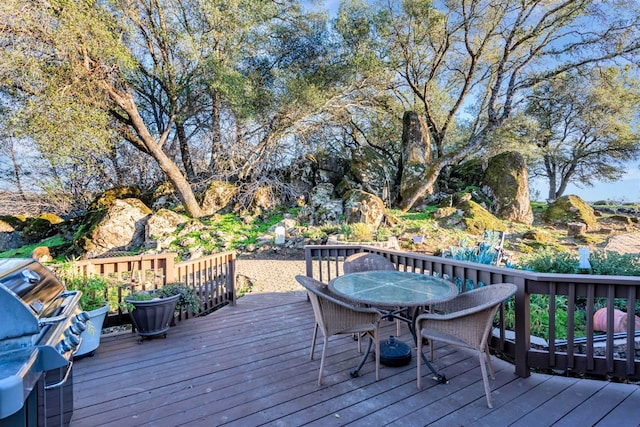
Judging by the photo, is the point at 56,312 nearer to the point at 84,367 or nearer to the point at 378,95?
the point at 84,367

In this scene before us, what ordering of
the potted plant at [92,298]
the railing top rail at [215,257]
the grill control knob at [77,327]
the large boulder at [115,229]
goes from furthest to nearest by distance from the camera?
the large boulder at [115,229] → the railing top rail at [215,257] → the potted plant at [92,298] → the grill control knob at [77,327]

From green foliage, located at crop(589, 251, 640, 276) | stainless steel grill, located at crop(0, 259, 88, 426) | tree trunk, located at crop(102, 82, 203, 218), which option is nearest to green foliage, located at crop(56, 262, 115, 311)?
stainless steel grill, located at crop(0, 259, 88, 426)

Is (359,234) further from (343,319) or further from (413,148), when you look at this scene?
(413,148)

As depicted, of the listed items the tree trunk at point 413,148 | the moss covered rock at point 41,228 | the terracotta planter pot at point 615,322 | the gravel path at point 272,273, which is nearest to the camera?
the terracotta planter pot at point 615,322

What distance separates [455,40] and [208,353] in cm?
1208

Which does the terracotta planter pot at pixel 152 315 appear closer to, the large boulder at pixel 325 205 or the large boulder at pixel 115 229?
the large boulder at pixel 325 205

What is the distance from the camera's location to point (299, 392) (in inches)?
89.5

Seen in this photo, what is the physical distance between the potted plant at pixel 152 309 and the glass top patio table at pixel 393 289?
1.79 m

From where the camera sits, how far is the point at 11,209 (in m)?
10.2

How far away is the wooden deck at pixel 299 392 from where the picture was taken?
197 centimetres

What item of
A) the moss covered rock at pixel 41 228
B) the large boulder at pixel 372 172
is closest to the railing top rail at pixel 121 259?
the large boulder at pixel 372 172

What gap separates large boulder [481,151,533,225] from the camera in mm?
10625

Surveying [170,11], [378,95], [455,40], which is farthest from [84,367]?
[455,40]

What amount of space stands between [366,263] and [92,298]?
9.30 feet
